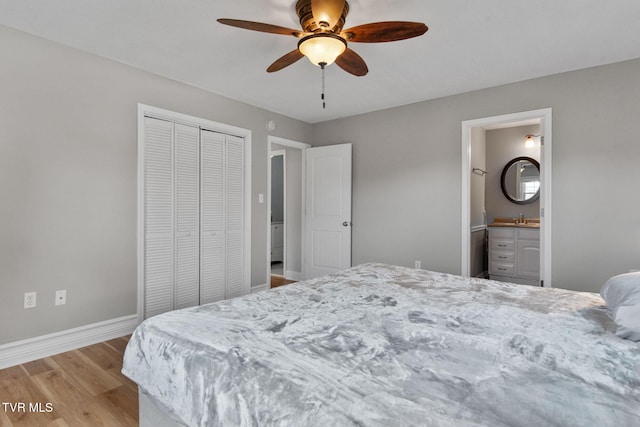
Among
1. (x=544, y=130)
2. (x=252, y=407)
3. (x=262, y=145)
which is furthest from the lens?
(x=262, y=145)

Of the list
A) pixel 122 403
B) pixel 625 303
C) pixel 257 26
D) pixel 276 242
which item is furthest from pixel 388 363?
pixel 276 242

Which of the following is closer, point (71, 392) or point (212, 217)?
point (71, 392)

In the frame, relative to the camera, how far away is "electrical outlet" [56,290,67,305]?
8.73ft

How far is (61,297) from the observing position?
2680mm

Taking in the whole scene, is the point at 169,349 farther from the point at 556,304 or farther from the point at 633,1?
the point at 633,1

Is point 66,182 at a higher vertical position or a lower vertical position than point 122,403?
higher

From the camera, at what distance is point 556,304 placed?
1.67m

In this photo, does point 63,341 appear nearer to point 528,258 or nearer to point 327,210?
point 327,210

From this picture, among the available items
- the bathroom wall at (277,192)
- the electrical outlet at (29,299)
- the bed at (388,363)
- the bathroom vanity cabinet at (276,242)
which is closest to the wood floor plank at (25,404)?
the electrical outlet at (29,299)

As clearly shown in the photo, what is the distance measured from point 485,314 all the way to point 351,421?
38.6 inches

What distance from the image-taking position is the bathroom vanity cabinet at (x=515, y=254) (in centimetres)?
462

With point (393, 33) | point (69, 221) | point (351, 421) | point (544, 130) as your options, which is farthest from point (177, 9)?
point (544, 130)

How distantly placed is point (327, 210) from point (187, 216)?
2.02 meters

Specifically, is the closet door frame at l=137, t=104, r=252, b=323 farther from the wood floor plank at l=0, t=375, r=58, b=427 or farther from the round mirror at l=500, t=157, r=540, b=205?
the round mirror at l=500, t=157, r=540, b=205
